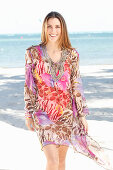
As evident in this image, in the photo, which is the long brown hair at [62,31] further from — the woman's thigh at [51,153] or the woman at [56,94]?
the woman's thigh at [51,153]

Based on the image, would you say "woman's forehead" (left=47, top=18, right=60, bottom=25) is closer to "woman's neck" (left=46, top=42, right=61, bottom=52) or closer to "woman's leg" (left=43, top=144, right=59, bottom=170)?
"woman's neck" (left=46, top=42, right=61, bottom=52)

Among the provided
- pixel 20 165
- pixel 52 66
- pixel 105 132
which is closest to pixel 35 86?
pixel 52 66

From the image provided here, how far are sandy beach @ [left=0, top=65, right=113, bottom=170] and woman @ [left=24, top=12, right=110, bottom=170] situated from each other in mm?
1570

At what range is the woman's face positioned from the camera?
10.7 ft

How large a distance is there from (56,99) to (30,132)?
358cm

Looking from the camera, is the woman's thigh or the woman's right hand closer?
the woman's thigh

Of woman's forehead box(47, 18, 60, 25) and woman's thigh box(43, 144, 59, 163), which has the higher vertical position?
woman's forehead box(47, 18, 60, 25)

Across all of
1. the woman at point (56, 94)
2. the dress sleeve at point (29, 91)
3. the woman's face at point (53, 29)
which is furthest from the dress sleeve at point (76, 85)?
the dress sleeve at point (29, 91)

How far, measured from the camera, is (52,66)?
10.8ft

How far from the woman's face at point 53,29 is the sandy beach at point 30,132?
6.73 ft

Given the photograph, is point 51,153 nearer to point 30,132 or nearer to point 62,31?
point 62,31

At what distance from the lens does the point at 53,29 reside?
3.26 m

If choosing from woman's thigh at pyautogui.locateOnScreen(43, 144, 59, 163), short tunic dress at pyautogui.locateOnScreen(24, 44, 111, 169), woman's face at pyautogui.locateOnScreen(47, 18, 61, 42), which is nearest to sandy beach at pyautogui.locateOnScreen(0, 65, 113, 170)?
short tunic dress at pyautogui.locateOnScreen(24, 44, 111, 169)

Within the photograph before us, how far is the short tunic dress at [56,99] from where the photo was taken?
3.22 metres
